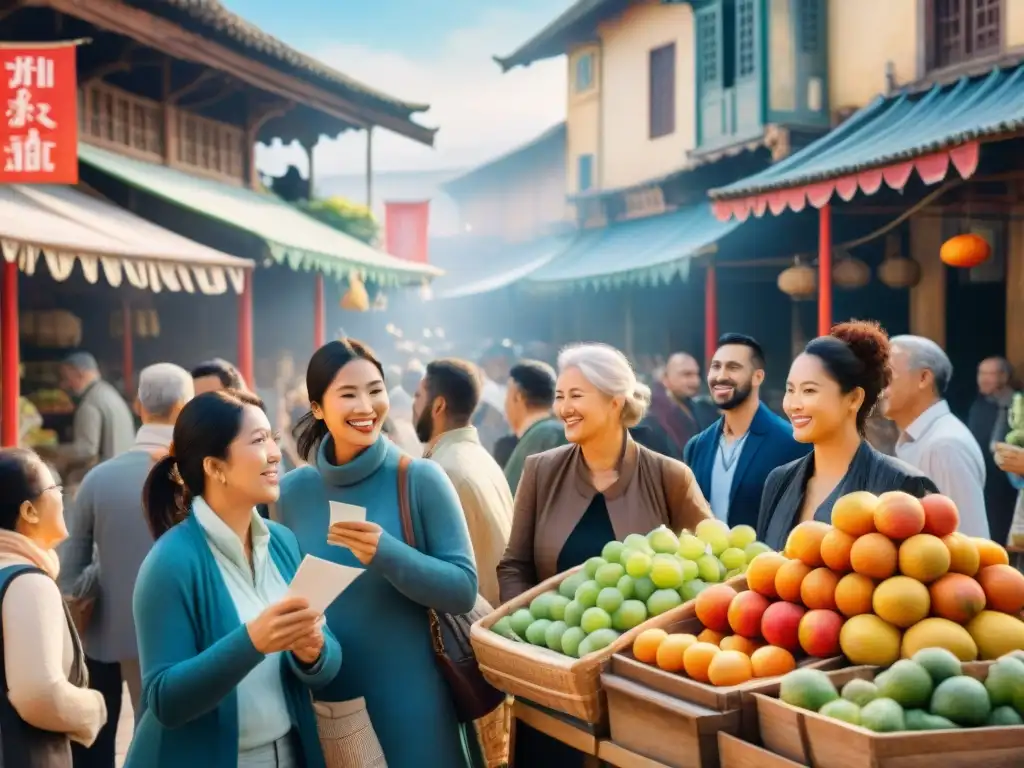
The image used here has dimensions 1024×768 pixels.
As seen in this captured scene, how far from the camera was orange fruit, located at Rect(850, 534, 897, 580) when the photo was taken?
3010mm

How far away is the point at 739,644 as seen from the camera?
3131 millimetres

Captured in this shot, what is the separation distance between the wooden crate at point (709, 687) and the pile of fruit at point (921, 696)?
0.27 ft

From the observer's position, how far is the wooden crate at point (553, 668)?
320 centimetres

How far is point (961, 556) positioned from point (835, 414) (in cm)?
113

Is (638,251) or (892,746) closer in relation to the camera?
(892,746)

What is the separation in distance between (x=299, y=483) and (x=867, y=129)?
10.4 meters

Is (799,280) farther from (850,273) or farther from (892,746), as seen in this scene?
(892,746)

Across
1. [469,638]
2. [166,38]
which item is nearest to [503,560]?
[469,638]

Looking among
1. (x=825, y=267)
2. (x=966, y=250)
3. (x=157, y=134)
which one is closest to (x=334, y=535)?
(x=825, y=267)

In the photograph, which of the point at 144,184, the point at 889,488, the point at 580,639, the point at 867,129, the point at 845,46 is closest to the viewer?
the point at 580,639

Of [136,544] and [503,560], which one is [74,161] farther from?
[503,560]

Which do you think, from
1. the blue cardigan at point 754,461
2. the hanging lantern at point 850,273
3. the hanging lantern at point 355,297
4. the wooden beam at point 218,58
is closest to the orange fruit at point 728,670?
the blue cardigan at point 754,461

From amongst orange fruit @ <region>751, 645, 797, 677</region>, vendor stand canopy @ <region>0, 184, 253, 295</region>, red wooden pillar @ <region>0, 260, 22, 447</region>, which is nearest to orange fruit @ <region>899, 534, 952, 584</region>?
orange fruit @ <region>751, 645, 797, 677</region>

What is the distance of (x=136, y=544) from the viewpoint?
5219 mm
